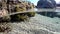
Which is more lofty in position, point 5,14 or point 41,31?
point 5,14

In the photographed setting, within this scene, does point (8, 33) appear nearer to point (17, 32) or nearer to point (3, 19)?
point (17, 32)

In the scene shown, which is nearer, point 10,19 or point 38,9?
point 10,19

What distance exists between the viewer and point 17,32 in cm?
572

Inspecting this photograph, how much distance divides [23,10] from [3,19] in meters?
2.08

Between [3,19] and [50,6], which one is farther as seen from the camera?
[50,6]

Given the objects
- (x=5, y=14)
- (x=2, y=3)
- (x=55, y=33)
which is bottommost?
(x=55, y=33)

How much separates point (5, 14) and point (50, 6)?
3.78 metres

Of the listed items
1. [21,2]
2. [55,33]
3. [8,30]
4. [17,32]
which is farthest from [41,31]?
[21,2]

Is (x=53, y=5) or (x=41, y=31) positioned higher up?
(x=53, y=5)

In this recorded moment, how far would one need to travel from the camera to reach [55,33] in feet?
19.0

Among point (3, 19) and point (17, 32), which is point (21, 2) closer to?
point (3, 19)

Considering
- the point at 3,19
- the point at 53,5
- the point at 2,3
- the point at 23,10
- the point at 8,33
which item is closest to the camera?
the point at 8,33

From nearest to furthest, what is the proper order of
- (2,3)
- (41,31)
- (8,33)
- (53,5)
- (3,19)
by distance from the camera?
(8,33) < (41,31) < (3,19) < (2,3) < (53,5)

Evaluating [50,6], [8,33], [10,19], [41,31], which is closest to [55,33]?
[41,31]
